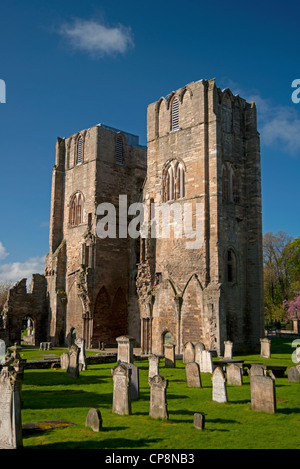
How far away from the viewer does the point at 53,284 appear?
36.8m

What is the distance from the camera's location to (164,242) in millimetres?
29484

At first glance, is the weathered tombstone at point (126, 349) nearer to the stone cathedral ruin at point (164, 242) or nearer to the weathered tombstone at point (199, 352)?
the weathered tombstone at point (199, 352)

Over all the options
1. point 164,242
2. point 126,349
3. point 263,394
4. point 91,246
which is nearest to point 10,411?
point 263,394

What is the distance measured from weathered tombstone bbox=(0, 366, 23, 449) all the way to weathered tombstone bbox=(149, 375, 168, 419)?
339 cm

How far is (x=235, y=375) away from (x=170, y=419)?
17.5 feet

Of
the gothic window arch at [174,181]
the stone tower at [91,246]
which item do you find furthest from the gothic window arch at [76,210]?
the gothic window arch at [174,181]

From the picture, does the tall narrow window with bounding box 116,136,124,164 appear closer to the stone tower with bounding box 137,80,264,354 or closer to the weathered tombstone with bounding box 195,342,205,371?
the stone tower with bounding box 137,80,264,354

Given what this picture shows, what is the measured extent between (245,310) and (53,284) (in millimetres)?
16091

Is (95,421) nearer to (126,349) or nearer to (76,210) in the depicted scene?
(126,349)

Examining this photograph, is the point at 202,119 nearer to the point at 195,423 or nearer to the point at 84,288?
the point at 84,288

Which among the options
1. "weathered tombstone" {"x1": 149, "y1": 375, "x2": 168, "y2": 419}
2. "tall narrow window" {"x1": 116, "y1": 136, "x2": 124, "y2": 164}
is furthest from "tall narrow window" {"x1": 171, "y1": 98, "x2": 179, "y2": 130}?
"weathered tombstone" {"x1": 149, "y1": 375, "x2": 168, "y2": 419}

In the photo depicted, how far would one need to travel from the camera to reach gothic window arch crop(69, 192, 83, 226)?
121 feet
